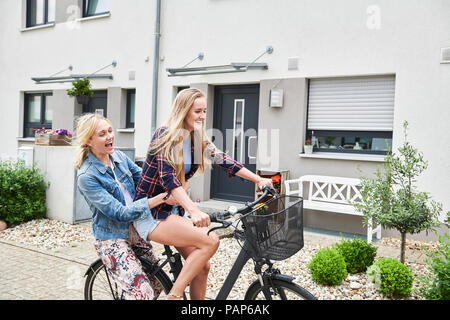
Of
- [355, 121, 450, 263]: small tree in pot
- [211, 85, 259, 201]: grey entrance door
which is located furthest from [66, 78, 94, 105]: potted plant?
[355, 121, 450, 263]: small tree in pot

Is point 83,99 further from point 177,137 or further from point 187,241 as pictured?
point 187,241

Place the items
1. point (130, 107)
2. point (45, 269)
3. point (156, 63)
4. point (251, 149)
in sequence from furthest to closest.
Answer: point (130, 107)
point (156, 63)
point (251, 149)
point (45, 269)

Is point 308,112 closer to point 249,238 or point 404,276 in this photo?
point 404,276

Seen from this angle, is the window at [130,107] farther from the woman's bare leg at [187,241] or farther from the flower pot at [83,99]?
the woman's bare leg at [187,241]

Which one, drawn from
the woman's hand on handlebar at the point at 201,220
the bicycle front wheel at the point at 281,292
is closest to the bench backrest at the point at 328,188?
the bicycle front wheel at the point at 281,292

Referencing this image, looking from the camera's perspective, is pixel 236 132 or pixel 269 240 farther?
pixel 236 132

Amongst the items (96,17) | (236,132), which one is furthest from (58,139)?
(96,17)

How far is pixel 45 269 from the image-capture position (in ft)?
15.5

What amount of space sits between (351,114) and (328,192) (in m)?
1.40

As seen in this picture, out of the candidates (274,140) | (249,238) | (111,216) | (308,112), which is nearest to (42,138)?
(274,140)

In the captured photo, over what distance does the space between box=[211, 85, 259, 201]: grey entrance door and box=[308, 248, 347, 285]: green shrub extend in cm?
405

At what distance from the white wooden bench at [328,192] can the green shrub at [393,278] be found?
250cm

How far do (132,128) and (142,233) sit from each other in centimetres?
747

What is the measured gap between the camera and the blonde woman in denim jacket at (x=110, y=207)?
250 centimetres
